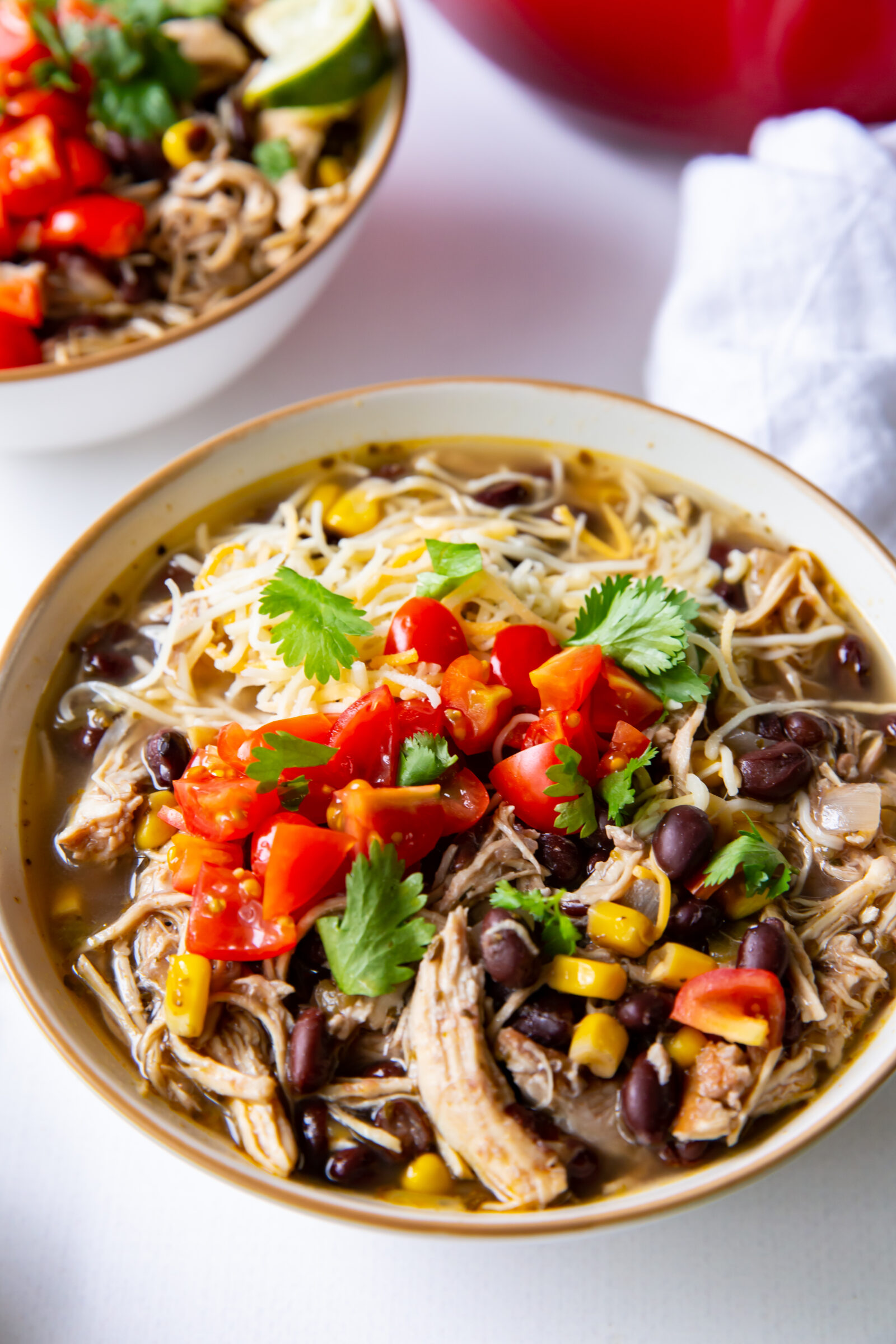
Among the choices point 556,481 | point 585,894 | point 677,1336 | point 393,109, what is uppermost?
point 393,109

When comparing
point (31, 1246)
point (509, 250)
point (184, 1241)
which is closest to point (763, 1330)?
point (184, 1241)

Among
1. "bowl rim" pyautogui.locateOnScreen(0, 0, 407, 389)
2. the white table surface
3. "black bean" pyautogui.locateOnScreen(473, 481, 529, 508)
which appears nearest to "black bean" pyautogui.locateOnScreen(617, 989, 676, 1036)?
the white table surface

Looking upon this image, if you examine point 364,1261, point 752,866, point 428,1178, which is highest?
point 752,866

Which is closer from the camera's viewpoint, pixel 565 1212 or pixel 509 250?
pixel 565 1212

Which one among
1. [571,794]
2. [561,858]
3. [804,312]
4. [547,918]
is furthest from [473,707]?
[804,312]

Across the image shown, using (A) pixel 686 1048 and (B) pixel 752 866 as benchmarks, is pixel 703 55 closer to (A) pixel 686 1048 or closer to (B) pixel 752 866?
(B) pixel 752 866

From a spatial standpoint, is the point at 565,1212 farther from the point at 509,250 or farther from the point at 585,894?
the point at 509,250

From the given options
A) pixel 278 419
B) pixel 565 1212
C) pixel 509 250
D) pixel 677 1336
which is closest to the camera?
pixel 565 1212
